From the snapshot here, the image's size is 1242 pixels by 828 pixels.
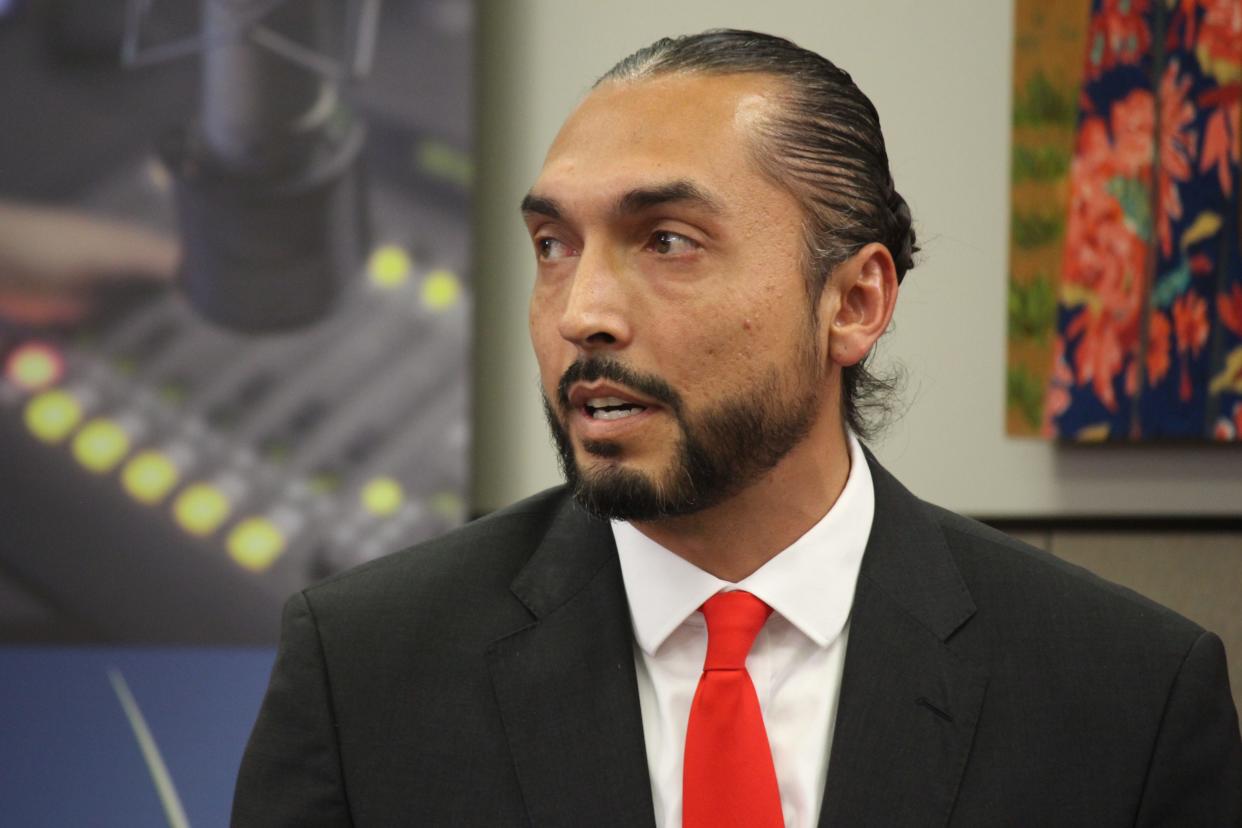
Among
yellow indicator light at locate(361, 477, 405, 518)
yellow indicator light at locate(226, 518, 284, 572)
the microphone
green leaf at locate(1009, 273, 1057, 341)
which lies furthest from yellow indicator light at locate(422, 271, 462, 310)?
green leaf at locate(1009, 273, 1057, 341)

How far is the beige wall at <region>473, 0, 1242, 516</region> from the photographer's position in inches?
91.1

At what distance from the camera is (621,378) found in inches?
46.2

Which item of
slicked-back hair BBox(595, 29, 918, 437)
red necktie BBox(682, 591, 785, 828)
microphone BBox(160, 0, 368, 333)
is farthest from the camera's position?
microphone BBox(160, 0, 368, 333)

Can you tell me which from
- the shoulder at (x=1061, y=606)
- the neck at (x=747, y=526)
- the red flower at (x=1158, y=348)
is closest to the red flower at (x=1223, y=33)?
the red flower at (x=1158, y=348)

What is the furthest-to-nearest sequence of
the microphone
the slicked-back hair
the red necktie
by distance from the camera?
1. the microphone
2. the slicked-back hair
3. the red necktie

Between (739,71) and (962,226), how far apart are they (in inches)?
44.7

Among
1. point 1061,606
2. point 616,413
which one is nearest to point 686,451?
point 616,413

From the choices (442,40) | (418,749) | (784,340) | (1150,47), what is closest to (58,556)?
(442,40)

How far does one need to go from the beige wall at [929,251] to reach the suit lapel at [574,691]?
3.28 feet

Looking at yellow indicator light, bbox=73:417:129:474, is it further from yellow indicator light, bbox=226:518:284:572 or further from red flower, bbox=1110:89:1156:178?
red flower, bbox=1110:89:1156:178

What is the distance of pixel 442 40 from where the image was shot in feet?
7.35

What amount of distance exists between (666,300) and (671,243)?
0.16ft

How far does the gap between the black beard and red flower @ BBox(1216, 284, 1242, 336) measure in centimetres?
130

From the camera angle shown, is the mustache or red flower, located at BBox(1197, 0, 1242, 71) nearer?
the mustache
